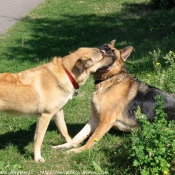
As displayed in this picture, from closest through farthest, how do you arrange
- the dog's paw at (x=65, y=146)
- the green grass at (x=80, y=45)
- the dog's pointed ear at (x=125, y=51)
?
the green grass at (x=80, y=45)
the dog's paw at (x=65, y=146)
the dog's pointed ear at (x=125, y=51)

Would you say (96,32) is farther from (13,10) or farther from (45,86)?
(45,86)

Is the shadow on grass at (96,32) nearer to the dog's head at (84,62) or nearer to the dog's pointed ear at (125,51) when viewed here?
the dog's pointed ear at (125,51)

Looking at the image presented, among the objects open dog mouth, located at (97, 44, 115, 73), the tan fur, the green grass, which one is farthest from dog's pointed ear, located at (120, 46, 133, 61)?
the green grass

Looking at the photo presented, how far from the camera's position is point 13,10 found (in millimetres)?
16641

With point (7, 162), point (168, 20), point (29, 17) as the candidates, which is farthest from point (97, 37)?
point (7, 162)

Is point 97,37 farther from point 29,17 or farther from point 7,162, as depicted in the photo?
point 7,162

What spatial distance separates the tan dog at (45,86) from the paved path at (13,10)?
8339 millimetres

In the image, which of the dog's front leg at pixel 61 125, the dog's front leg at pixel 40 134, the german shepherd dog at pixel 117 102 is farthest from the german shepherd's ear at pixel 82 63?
the dog's front leg at pixel 61 125

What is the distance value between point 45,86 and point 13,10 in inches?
469

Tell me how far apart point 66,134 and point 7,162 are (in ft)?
3.66

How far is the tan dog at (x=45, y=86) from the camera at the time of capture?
208 inches

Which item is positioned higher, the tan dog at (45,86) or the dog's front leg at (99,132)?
the tan dog at (45,86)

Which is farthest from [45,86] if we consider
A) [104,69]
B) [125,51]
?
[125,51]

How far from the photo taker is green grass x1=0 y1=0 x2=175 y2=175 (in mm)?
5250
